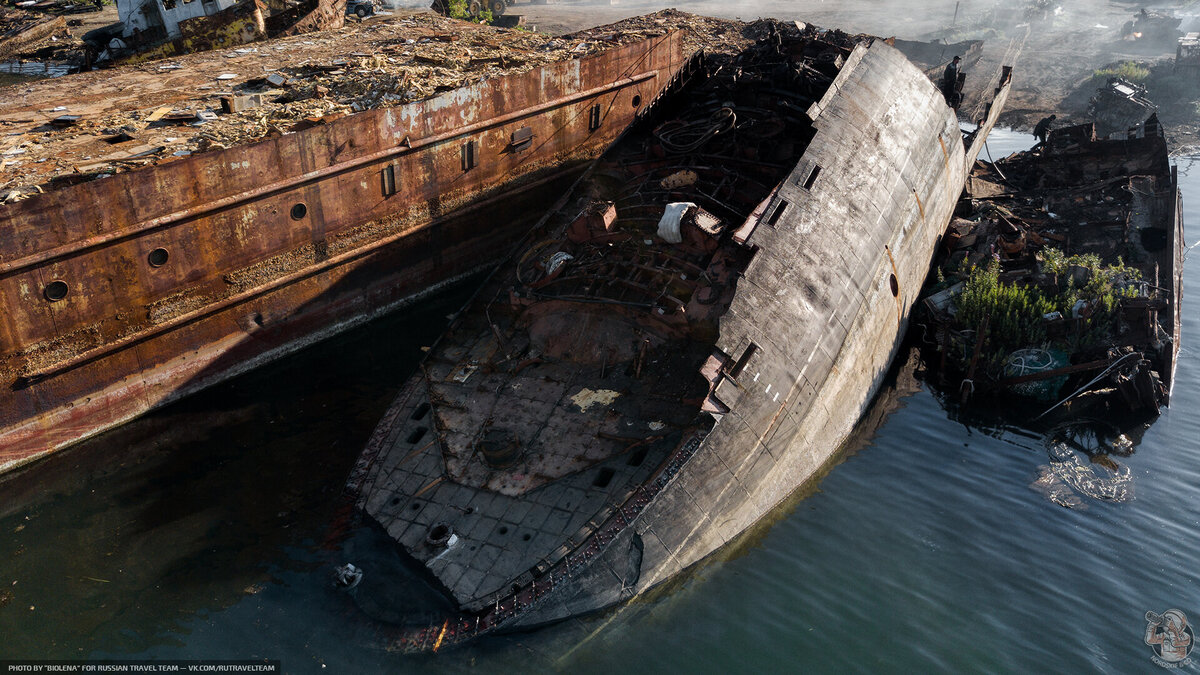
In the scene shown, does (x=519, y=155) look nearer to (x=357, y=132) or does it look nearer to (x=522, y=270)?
(x=357, y=132)

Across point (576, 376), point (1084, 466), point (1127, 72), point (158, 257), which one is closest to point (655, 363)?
point (576, 376)

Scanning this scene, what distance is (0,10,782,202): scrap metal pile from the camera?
13172 millimetres

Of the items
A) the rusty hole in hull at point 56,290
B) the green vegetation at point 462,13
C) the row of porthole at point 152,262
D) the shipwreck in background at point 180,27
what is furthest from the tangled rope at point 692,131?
the green vegetation at point 462,13

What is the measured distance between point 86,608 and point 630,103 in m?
16.1

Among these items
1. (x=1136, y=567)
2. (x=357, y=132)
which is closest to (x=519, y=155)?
(x=357, y=132)

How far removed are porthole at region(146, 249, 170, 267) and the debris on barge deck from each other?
13.2 meters

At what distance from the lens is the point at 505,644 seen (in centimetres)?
869

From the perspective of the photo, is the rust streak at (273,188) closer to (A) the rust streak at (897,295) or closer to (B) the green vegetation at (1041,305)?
(A) the rust streak at (897,295)

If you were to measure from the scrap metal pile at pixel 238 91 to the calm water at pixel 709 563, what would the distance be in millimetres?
4419

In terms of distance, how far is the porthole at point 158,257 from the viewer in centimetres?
1243

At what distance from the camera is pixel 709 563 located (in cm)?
999

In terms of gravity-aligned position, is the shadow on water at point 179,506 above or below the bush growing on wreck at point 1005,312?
below

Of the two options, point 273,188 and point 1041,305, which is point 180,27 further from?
point 1041,305
